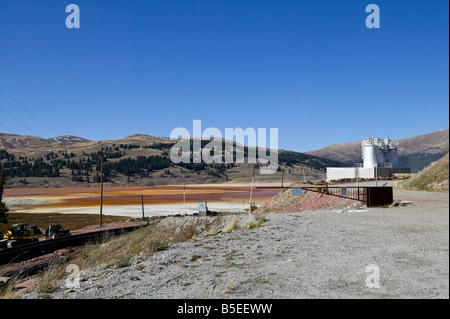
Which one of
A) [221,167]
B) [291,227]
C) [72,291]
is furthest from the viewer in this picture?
[221,167]

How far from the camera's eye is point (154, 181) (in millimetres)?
160125

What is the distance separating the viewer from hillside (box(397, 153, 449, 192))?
33625 mm

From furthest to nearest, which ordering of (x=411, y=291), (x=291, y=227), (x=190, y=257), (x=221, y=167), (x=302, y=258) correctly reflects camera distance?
(x=221, y=167)
(x=291, y=227)
(x=190, y=257)
(x=302, y=258)
(x=411, y=291)

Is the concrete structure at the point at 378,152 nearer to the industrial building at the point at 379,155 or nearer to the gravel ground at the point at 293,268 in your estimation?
the industrial building at the point at 379,155

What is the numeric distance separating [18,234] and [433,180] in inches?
1689

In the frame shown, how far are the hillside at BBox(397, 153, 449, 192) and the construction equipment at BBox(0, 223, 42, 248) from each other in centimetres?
3961

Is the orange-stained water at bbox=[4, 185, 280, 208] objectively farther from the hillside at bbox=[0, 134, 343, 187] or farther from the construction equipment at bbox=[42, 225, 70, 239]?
the construction equipment at bbox=[42, 225, 70, 239]

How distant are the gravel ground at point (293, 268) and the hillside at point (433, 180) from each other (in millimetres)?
22870

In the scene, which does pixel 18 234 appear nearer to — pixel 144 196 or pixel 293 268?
pixel 293 268

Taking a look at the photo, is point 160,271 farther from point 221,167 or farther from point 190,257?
point 221,167
